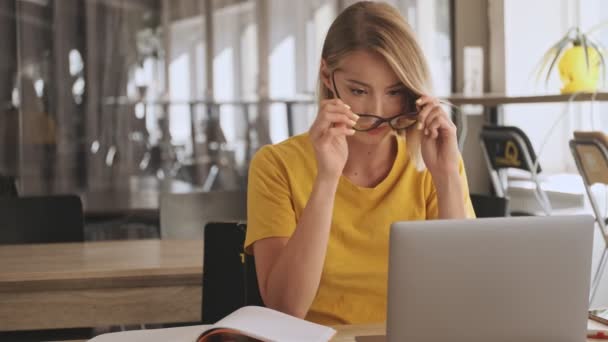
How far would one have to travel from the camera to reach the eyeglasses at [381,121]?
182cm

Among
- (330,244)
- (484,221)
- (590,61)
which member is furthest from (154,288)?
(590,61)

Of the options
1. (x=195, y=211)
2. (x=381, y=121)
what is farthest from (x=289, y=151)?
(x=195, y=211)

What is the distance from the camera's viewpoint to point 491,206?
2.63 m

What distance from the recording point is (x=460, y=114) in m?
5.47

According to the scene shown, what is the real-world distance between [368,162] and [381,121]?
19 cm

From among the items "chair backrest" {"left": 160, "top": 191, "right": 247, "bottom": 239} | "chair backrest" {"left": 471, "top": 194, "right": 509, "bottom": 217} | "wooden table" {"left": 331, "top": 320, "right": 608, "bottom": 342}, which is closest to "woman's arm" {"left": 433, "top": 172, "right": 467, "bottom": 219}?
"wooden table" {"left": 331, "top": 320, "right": 608, "bottom": 342}

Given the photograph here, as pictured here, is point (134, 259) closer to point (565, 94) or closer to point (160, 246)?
point (160, 246)

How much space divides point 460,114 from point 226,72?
1.50m

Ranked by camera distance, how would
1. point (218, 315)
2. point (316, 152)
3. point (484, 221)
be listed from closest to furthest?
point (484, 221)
point (316, 152)
point (218, 315)

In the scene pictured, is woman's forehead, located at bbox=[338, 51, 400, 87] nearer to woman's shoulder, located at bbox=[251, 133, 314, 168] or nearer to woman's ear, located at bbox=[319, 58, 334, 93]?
woman's ear, located at bbox=[319, 58, 334, 93]

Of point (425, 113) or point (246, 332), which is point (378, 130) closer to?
point (425, 113)

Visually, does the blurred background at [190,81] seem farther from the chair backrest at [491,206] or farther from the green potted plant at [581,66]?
the chair backrest at [491,206]

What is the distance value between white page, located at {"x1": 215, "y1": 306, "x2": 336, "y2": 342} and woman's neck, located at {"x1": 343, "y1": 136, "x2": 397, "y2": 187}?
54 cm

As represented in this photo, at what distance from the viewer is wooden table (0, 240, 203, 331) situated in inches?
95.2
